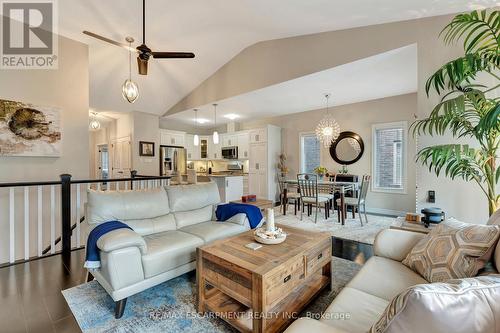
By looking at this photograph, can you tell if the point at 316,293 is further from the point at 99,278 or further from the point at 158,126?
the point at 158,126

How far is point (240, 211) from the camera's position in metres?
2.95

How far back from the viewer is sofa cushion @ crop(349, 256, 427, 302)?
1411mm

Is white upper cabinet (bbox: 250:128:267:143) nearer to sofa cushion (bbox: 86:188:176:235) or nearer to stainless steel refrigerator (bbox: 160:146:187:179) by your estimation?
stainless steel refrigerator (bbox: 160:146:187:179)

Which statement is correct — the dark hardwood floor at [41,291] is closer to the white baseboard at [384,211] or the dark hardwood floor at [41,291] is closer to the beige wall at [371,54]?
the beige wall at [371,54]

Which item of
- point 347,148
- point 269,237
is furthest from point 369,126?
point 269,237

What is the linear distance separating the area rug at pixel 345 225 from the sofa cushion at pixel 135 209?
255 cm

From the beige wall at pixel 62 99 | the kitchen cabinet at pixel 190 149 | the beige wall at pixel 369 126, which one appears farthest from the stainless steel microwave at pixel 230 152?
the beige wall at pixel 62 99

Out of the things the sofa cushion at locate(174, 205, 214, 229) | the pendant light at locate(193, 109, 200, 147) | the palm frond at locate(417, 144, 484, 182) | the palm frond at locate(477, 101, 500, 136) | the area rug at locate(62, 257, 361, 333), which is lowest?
the area rug at locate(62, 257, 361, 333)

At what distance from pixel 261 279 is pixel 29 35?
16.6ft

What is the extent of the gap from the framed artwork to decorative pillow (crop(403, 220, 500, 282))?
650 centimetres

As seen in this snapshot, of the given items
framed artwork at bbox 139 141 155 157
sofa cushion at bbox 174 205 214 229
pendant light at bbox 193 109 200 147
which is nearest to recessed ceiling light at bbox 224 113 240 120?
pendant light at bbox 193 109 200 147

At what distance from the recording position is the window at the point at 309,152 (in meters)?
6.41

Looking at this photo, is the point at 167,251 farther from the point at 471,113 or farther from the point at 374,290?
the point at 471,113

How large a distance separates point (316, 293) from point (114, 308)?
1.72m
